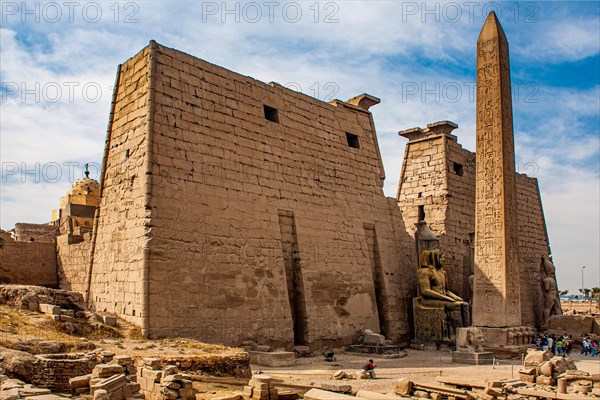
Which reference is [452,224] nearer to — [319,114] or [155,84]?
[319,114]

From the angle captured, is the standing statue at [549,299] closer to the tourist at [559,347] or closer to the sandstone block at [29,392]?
the tourist at [559,347]

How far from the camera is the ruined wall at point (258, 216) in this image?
420 inches

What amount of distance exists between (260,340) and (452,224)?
8210mm

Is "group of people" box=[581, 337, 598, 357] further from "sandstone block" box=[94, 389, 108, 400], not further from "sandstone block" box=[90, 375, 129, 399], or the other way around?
"sandstone block" box=[94, 389, 108, 400]

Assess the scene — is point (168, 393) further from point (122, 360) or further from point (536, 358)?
point (536, 358)

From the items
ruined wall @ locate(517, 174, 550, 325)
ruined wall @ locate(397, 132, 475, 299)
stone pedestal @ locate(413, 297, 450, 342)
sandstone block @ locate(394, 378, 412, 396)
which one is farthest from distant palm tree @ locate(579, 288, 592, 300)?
sandstone block @ locate(394, 378, 412, 396)

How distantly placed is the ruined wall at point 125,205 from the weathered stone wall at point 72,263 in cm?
89

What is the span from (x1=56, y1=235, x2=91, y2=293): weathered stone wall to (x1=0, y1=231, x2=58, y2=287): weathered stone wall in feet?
0.67

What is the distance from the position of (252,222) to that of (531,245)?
12.8 meters

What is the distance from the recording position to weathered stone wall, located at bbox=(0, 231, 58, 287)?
1303cm

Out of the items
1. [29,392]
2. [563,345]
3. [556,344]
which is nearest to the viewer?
[29,392]

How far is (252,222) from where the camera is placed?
12016mm

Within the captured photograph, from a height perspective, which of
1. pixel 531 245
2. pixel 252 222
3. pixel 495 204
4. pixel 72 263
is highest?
pixel 495 204

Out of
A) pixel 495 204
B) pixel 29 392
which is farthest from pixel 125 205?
pixel 495 204
